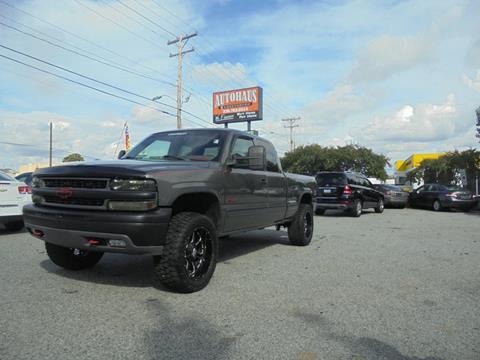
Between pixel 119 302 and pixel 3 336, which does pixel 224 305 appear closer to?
pixel 119 302

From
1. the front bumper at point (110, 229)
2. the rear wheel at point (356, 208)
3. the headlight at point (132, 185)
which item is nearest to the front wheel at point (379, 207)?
the rear wheel at point (356, 208)

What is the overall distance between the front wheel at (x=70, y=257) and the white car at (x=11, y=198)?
4.28 m

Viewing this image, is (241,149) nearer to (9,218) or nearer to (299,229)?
(299,229)

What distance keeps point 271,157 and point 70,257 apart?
11.1 ft

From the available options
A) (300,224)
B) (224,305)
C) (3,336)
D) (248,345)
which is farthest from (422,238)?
(3,336)

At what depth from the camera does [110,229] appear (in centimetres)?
391

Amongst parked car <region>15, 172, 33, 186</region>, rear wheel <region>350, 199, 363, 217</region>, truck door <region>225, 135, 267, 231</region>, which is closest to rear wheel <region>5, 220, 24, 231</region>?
parked car <region>15, 172, 33, 186</region>

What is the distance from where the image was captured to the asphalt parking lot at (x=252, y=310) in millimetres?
3074

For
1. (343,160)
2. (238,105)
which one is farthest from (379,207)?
(343,160)

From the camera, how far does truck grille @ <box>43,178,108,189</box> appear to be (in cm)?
407

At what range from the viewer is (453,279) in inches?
209

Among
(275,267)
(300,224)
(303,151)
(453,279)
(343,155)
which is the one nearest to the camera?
(453,279)

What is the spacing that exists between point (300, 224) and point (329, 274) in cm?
223

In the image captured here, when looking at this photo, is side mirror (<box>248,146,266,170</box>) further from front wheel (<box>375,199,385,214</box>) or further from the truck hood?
front wheel (<box>375,199,385,214</box>)
